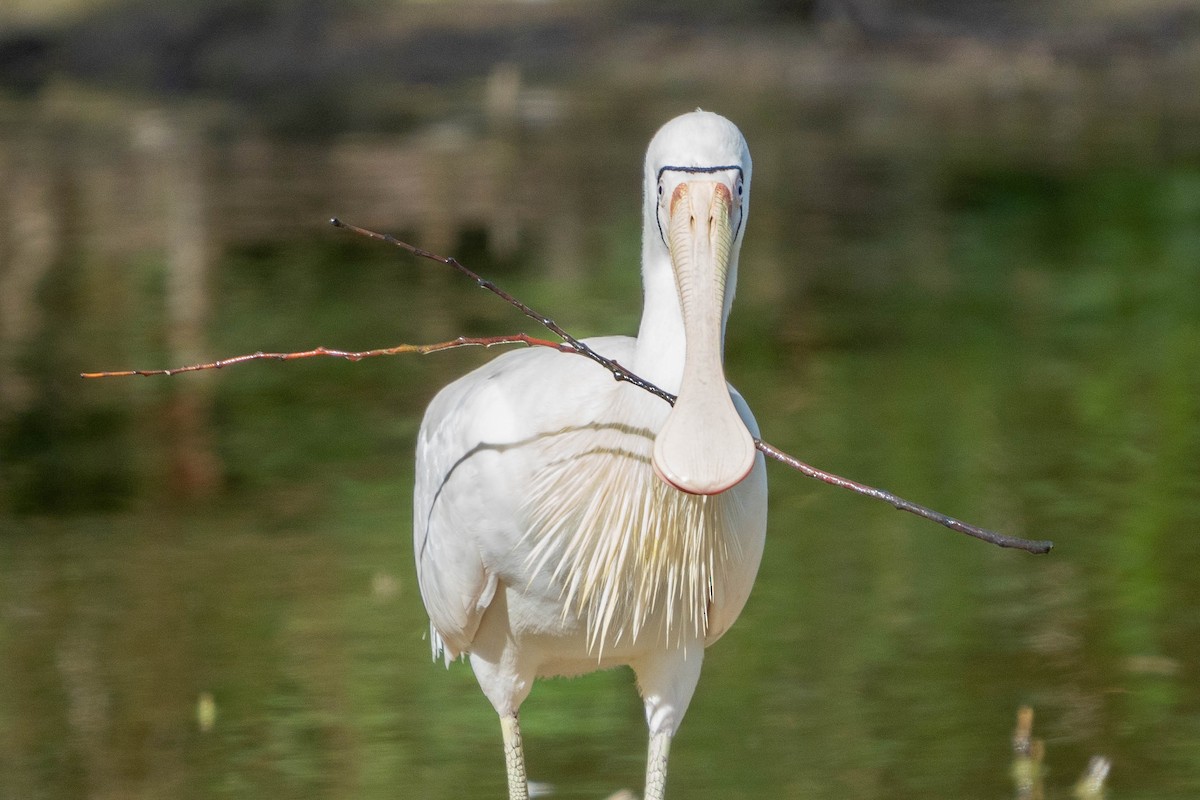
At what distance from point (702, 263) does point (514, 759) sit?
142cm

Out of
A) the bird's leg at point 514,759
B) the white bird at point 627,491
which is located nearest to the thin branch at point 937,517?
the white bird at point 627,491

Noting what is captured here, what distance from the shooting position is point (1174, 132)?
15820 millimetres

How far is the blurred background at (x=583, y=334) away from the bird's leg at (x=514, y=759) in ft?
1.71

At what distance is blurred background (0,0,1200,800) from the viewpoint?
195 inches

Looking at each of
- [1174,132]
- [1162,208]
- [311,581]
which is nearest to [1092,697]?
[311,581]

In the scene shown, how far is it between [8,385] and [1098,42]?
14757 millimetres

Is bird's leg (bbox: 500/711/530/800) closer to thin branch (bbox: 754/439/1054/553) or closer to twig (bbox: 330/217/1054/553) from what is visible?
twig (bbox: 330/217/1054/553)

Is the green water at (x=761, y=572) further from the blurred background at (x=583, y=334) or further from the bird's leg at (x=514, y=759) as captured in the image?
the bird's leg at (x=514, y=759)

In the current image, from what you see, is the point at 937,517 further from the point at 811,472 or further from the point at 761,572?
the point at 761,572

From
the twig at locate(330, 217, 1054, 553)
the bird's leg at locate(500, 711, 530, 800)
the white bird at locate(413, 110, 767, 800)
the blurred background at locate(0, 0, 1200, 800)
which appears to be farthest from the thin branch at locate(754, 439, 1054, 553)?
the blurred background at locate(0, 0, 1200, 800)

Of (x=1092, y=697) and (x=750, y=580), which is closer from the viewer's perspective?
(x=750, y=580)

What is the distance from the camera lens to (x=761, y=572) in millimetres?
6129

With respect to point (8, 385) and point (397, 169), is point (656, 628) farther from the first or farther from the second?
point (397, 169)

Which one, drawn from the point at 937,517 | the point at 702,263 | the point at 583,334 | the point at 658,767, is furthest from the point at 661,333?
the point at 583,334
